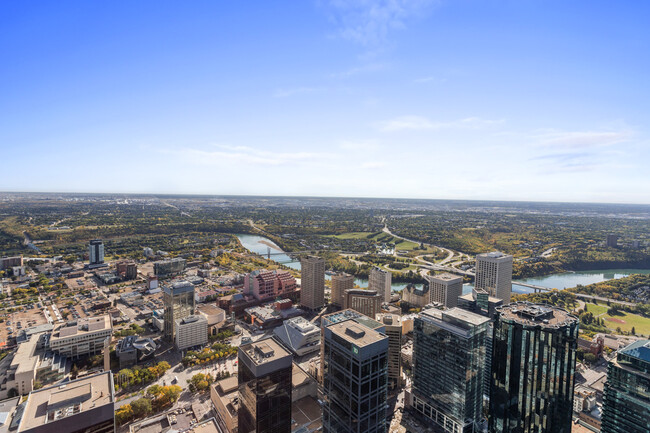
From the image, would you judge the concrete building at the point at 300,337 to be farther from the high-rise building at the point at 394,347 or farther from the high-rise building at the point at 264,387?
the high-rise building at the point at 264,387

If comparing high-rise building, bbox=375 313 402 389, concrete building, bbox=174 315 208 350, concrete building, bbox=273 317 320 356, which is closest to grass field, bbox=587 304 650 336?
high-rise building, bbox=375 313 402 389

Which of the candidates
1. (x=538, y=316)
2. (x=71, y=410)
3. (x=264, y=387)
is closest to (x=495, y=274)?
(x=538, y=316)

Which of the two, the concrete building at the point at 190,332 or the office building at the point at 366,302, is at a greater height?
the office building at the point at 366,302

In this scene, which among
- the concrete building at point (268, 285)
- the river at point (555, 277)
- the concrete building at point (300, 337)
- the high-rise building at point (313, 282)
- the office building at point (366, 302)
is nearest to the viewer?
the concrete building at point (300, 337)

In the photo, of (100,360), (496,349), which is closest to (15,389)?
(100,360)

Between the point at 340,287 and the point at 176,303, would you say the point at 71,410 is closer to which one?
the point at 176,303

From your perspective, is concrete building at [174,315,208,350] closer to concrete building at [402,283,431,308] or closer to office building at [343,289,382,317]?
office building at [343,289,382,317]

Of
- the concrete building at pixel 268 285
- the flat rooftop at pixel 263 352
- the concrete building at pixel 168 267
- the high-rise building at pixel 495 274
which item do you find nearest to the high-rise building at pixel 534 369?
the flat rooftop at pixel 263 352
